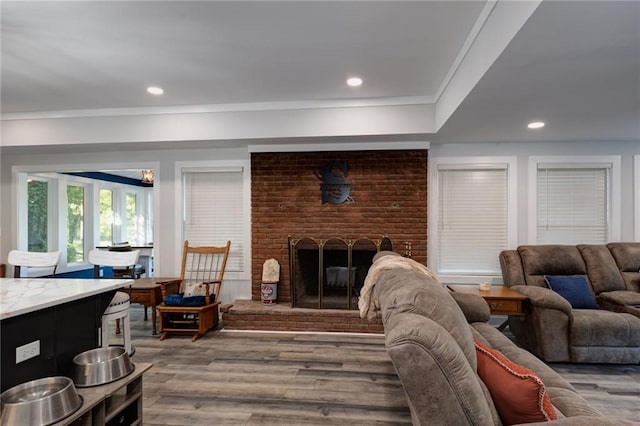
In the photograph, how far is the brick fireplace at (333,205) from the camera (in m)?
4.26

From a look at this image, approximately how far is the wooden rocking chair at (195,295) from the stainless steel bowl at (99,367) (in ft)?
6.28

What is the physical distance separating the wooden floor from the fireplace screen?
1.76ft

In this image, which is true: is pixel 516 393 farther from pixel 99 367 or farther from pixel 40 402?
pixel 99 367

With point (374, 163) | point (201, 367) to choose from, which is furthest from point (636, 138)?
point (201, 367)

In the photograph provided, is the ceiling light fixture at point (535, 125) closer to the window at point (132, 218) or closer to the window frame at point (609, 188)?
the window frame at point (609, 188)

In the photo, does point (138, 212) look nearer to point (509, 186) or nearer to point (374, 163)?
point (374, 163)

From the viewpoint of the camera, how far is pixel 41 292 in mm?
1978

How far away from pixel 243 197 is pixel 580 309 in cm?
404

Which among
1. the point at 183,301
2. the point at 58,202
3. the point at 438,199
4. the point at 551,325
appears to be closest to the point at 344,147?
the point at 438,199

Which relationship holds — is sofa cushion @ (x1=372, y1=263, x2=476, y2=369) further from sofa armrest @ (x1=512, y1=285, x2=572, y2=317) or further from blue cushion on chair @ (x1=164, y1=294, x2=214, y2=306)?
blue cushion on chair @ (x1=164, y1=294, x2=214, y2=306)

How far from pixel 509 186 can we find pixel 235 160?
3.58 meters

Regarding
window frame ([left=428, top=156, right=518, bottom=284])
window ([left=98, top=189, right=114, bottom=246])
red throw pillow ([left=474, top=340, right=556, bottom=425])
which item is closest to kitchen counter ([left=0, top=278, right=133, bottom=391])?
red throw pillow ([left=474, top=340, right=556, bottom=425])

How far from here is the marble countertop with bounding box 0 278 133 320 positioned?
5.48 ft

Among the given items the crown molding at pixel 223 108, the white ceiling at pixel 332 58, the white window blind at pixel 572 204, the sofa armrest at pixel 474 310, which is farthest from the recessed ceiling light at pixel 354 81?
the white window blind at pixel 572 204
